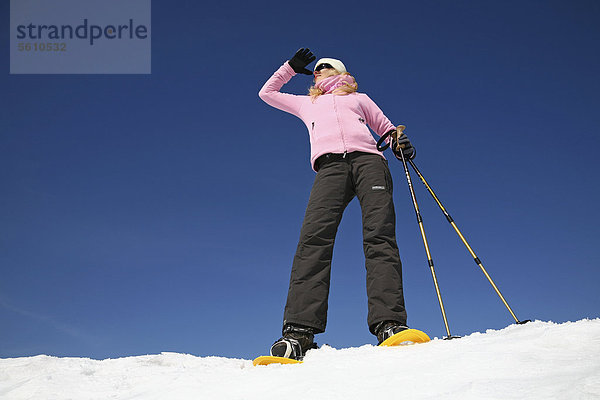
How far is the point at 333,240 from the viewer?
12.5ft

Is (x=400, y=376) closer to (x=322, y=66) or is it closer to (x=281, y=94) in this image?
(x=281, y=94)

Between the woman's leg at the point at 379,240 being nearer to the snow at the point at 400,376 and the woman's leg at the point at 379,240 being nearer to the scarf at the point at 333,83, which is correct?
the snow at the point at 400,376

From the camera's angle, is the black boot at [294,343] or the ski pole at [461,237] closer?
the black boot at [294,343]

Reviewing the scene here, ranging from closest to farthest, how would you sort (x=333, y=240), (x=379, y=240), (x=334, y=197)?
(x=379, y=240), (x=333, y=240), (x=334, y=197)

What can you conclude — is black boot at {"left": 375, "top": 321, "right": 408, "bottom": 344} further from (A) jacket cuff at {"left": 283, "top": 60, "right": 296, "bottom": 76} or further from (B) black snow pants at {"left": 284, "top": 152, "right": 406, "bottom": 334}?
(A) jacket cuff at {"left": 283, "top": 60, "right": 296, "bottom": 76}

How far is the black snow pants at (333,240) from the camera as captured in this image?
346 cm

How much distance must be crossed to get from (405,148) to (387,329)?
1.88 meters

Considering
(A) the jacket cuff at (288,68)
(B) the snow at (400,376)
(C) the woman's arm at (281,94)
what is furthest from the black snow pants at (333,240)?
(A) the jacket cuff at (288,68)

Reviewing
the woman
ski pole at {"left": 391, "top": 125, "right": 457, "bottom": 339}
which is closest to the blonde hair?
the woman

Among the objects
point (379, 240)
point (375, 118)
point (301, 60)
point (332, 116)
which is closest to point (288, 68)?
point (301, 60)

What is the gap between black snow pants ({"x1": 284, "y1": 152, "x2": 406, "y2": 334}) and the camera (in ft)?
11.3

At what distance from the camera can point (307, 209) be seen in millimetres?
4016

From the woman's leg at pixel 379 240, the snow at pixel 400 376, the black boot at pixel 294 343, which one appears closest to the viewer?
the snow at pixel 400 376

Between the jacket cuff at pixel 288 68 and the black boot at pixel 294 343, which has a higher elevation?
the jacket cuff at pixel 288 68
